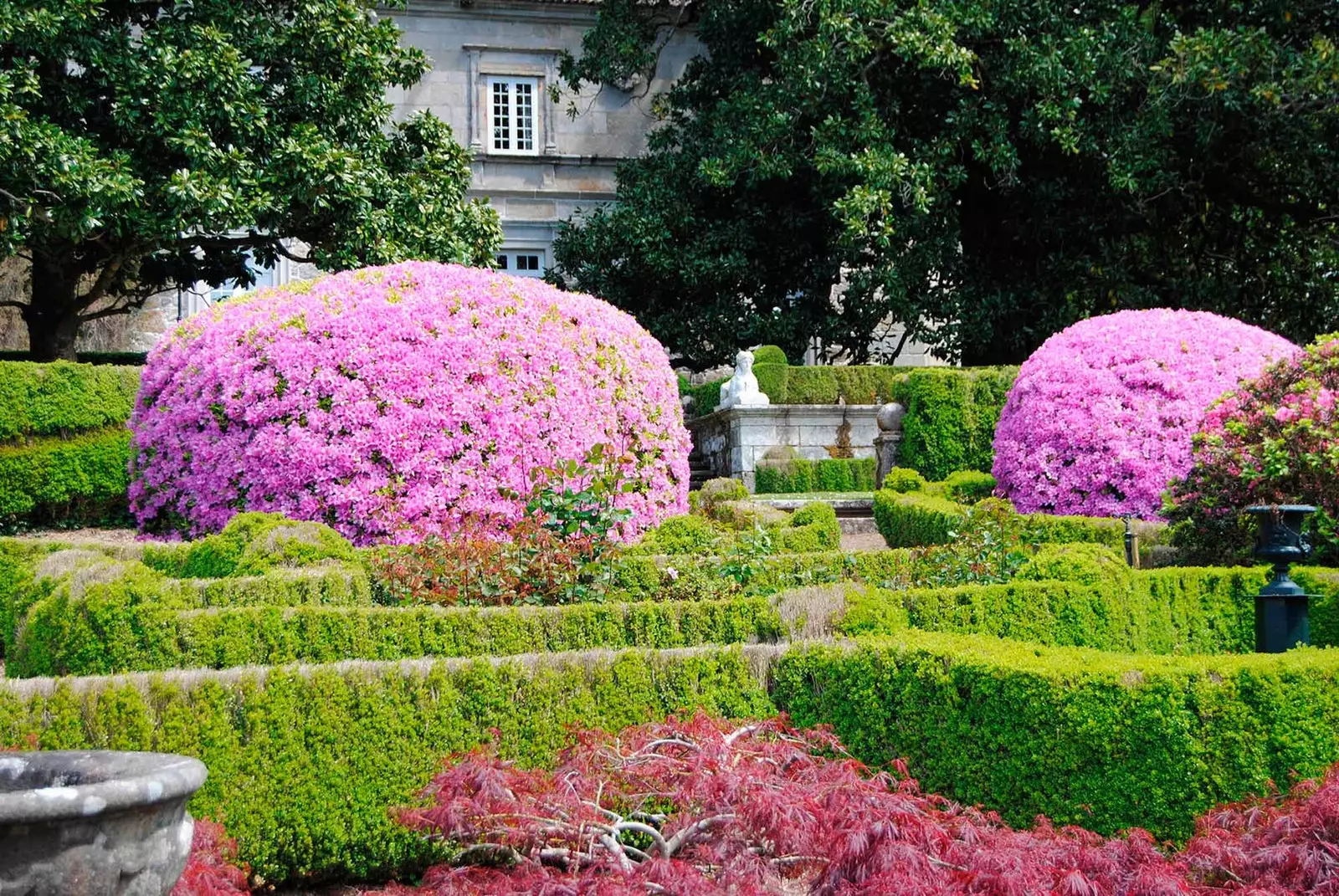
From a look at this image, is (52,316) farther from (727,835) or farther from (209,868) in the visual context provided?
(727,835)

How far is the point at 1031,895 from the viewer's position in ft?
11.3

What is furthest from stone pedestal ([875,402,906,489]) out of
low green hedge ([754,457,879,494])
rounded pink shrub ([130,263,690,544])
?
rounded pink shrub ([130,263,690,544])

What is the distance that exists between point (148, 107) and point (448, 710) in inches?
523

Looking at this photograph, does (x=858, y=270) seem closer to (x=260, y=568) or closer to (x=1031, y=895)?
(x=260, y=568)

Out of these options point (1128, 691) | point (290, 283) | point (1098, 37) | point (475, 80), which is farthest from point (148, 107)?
point (1128, 691)

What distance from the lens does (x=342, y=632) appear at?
6.19 meters

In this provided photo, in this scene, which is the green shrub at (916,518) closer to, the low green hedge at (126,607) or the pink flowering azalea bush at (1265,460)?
the pink flowering azalea bush at (1265,460)

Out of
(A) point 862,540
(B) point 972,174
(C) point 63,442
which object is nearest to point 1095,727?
(A) point 862,540

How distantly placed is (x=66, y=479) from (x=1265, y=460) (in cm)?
1238

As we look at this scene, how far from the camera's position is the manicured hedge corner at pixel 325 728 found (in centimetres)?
467

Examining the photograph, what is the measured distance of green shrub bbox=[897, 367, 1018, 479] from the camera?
623 inches

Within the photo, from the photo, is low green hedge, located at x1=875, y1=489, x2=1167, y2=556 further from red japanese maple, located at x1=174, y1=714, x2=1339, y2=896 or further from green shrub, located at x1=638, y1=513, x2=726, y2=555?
red japanese maple, located at x1=174, y1=714, x2=1339, y2=896

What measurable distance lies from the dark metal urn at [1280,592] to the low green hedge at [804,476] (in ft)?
30.0

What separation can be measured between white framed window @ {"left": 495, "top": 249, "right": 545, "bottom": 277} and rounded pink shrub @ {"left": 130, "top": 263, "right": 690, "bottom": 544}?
14.7 metres
